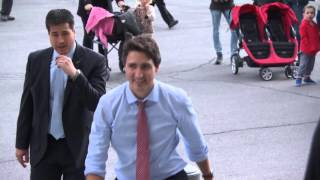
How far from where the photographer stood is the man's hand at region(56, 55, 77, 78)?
13.1 feet

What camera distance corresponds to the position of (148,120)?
3594mm

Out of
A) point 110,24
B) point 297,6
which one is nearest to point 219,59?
point 297,6

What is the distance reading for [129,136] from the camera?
361 centimetres

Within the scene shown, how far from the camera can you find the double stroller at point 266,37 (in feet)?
36.2

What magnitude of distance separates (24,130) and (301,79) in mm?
6834

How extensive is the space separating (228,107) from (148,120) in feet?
18.8

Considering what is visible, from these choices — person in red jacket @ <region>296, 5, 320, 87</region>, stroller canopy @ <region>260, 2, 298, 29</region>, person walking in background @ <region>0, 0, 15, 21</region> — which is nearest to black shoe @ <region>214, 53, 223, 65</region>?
stroller canopy @ <region>260, 2, 298, 29</region>

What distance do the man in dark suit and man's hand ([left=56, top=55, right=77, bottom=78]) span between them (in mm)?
180

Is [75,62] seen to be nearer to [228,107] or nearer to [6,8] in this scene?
[228,107]

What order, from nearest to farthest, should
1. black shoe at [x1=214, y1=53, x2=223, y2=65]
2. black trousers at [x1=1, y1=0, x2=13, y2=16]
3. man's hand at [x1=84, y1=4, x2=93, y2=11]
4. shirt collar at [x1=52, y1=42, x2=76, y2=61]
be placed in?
shirt collar at [x1=52, y1=42, x2=76, y2=61]
man's hand at [x1=84, y1=4, x2=93, y2=11]
black shoe at [x1=214, y1=53, x2=223, y2=65]
black trousers at [x1=1, y1=0, x2=13, y2=16]

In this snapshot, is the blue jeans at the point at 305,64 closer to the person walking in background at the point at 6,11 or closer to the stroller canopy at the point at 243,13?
the stroller canopy at the point at 243,13

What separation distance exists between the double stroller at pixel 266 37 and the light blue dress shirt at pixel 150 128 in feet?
24.3

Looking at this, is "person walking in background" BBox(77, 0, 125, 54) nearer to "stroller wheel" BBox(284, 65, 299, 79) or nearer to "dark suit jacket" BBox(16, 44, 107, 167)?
"stroller wheel" BBox(284, 65, 299, 79)

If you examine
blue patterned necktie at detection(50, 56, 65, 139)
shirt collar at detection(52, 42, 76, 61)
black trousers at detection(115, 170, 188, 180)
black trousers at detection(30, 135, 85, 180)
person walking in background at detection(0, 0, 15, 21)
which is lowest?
person walking in background at detection(0, 0, 15, 21)
